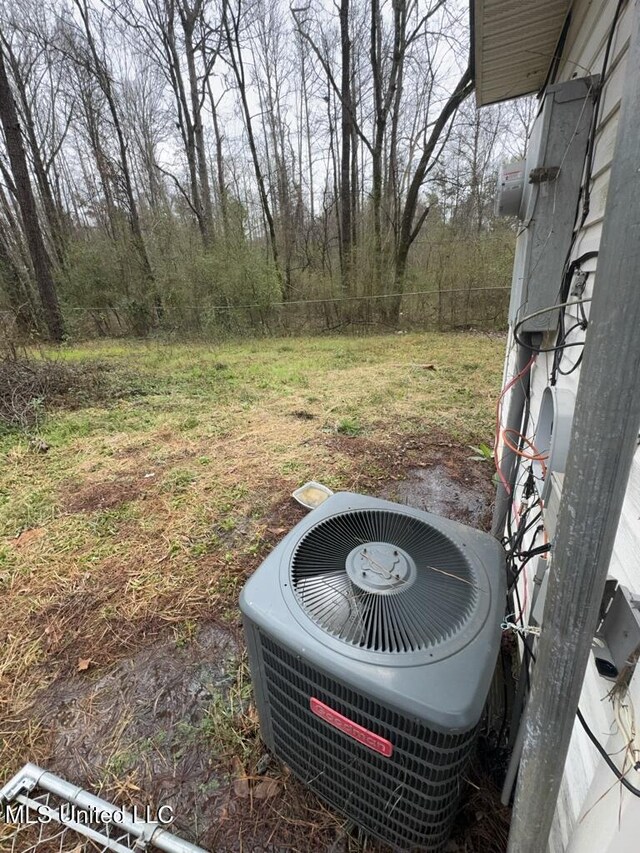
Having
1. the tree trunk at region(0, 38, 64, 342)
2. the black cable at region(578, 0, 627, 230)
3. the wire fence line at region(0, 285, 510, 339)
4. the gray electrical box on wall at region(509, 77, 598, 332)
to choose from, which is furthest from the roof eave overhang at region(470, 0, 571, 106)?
the tree trunk at region(0, 38, 64, 342)

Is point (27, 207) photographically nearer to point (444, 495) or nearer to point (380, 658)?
point (444, 495)

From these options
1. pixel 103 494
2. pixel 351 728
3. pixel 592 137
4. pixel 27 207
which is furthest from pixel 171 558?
pixel 27 207

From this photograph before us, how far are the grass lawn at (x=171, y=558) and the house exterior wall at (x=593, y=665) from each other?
25.0 inches

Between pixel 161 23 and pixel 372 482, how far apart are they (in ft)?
45.9

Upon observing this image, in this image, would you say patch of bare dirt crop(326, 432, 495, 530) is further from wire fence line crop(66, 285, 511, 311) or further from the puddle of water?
wire fence line crop(66, 285, 511, 311)

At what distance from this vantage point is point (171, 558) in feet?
6.40

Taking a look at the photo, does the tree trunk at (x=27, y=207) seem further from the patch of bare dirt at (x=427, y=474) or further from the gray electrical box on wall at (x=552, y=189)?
the gray electrical box on wall at (x=552, y=189)

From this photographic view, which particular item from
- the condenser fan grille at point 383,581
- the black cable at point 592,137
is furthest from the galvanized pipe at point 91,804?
the black cable at point 592,137

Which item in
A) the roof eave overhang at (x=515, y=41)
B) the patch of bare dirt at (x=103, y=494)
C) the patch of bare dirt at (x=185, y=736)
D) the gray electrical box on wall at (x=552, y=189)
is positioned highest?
A: the roof eave overhang at (x=515, y=41)

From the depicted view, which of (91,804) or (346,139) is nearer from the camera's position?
(91,804)

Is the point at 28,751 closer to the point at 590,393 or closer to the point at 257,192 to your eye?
the point at 590,393

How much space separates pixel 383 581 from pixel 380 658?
0.57 ft

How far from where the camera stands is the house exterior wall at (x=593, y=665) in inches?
23.2

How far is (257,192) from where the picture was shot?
35.9 feet
